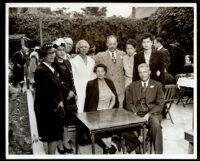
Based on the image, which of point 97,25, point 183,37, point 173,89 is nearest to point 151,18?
point 183,37

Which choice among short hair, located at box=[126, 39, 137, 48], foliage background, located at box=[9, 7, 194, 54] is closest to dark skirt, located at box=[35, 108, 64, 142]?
foliage background, located at box=[9, 7, 194, 54]

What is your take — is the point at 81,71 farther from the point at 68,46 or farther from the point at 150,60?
the point at 150,60

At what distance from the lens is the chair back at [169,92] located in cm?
322

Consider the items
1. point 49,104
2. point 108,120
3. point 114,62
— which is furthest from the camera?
point 114,62

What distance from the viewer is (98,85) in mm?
3135

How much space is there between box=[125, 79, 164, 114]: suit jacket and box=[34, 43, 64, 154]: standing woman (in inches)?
32.1

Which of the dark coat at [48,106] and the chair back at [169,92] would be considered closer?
the dark coat at [48,106]

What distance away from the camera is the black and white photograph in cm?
309

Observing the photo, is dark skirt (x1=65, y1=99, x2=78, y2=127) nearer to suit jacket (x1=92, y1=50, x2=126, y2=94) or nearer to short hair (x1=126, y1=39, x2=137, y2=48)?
suit jacket (x1=92, y1=50, x2=126, y2=94)

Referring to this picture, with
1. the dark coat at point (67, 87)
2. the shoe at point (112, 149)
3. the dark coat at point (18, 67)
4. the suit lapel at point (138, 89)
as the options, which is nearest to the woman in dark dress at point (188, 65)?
the suit lapel at point (138, 89)

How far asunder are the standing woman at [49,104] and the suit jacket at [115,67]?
0.54m

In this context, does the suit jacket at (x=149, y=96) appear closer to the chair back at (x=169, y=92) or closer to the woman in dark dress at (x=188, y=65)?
the chair back at (x=169, y=92)

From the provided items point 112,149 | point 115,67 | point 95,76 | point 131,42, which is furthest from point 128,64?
point 112,149

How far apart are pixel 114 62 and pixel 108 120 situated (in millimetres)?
722
